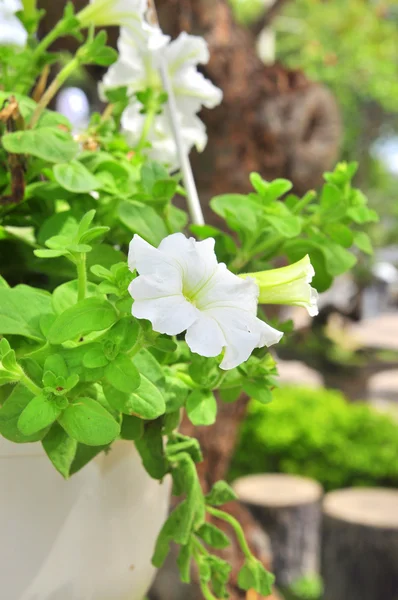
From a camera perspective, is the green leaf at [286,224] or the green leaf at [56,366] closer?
the green leaf at [56,366]

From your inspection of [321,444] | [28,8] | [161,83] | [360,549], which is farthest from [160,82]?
[321,444]

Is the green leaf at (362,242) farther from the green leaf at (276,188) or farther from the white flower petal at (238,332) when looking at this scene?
the white flower petal at (238,332)

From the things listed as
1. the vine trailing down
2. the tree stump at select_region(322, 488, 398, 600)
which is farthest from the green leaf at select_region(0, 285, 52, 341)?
the tree stump at select_region(322, 488, 398, 600)

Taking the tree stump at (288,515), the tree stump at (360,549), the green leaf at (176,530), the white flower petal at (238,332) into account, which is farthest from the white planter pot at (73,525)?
the tree stump at (288,515)

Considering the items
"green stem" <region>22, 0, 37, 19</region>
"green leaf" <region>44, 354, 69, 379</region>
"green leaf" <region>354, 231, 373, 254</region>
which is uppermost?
"green stem" <region>22, 0, 37, 19</region>

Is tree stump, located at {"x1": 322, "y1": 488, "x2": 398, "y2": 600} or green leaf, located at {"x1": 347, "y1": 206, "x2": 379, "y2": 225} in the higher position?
green leaf, located at {"x1": 347, "y1": 206, "x2": 379, "y2": 225}

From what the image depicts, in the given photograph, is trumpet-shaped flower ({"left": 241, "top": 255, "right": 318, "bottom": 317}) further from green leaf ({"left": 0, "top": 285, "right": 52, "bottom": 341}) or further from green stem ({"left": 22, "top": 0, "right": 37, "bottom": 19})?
green stem ({"left": 22, "top": 0, "right": 37, "bottom": 19})
